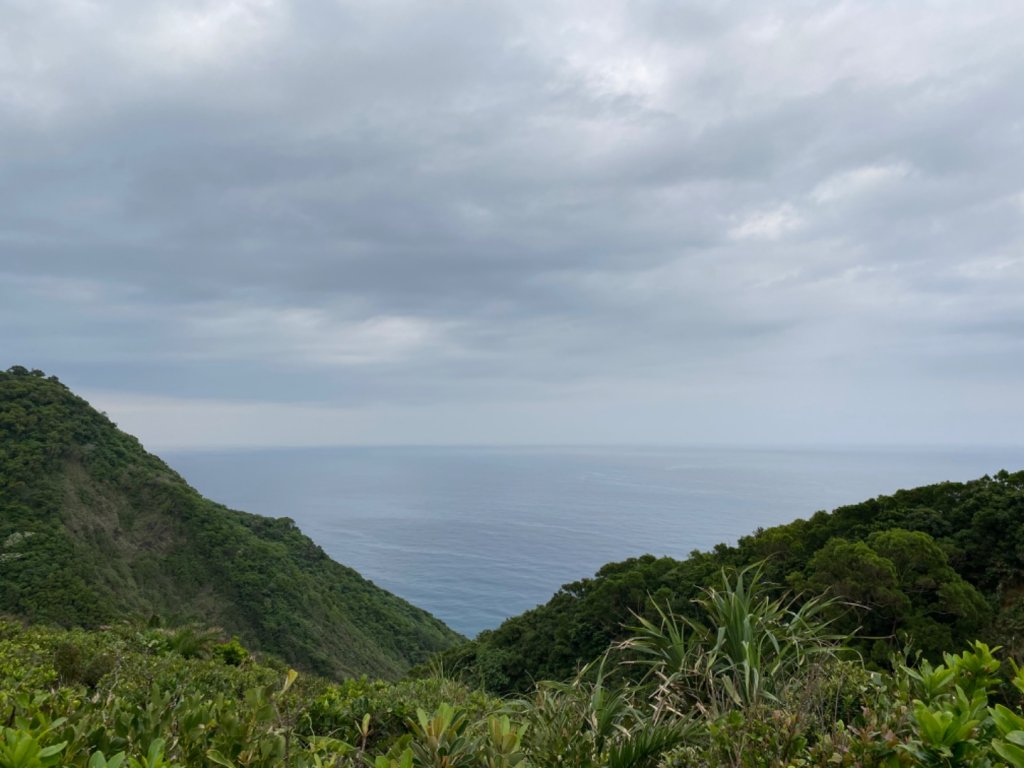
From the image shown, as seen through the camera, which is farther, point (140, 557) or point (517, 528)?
point (517, 528)

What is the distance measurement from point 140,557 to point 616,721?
41.8m

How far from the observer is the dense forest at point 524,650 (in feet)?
8.03

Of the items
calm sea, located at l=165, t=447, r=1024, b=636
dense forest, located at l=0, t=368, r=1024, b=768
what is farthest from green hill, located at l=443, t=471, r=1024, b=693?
calm sea, located at l=165, t=447, r=1024, b=636

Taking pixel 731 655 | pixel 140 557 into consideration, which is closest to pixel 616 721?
pixel 731 655

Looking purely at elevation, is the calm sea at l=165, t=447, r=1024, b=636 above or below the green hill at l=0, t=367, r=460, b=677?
below

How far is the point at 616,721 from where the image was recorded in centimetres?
395

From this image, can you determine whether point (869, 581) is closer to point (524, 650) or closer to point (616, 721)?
point (616, 721)

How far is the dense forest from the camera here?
2.45 m

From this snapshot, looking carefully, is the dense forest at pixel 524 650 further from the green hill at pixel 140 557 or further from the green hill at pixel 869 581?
the green hill at pixel 140 557

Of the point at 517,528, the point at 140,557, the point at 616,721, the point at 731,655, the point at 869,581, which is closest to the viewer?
the point at 616,721

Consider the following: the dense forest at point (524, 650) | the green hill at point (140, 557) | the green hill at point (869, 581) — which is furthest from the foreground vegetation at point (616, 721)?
the green hill at point (140, 557)

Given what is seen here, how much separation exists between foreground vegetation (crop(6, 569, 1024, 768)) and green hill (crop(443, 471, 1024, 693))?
9.46ft

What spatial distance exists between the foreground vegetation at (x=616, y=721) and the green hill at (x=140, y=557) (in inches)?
Result: 1197

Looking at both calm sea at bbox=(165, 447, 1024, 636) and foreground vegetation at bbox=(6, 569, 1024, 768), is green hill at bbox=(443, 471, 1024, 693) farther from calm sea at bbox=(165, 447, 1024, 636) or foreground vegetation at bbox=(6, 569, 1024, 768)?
calm sea at bbox=(165, 447, 1024, 636)
